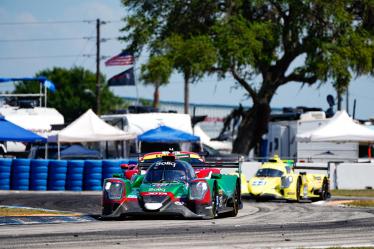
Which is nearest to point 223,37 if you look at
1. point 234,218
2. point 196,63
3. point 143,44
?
point 196,63

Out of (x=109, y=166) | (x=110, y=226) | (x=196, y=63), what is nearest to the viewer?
(x=110, y=226)

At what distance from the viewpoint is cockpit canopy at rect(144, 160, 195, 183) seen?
70.3 feet

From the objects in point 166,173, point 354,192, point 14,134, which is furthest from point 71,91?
point 166,173

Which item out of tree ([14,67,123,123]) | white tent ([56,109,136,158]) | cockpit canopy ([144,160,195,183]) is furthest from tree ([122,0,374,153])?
tree ([14,67,123,123])

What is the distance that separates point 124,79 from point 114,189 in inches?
1707

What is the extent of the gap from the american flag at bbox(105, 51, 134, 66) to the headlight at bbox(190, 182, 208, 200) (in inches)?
1460

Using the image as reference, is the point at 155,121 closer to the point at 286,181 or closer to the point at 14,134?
the point at 14,134

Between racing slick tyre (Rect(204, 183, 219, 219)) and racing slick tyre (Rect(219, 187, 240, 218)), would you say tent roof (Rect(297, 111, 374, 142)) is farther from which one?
racing slick tyre (Rect(204, 183, 219, 219))

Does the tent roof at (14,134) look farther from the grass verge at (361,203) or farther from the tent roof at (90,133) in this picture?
the grass verge at (361,203)

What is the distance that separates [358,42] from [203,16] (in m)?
8.43

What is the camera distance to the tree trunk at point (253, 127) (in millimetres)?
52844

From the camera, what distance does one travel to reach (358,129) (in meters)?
43.2

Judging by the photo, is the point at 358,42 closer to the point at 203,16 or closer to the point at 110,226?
the point at 203,16

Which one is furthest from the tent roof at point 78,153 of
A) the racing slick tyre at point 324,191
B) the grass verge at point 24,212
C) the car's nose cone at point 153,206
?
the car's nose cone at point 153,206
